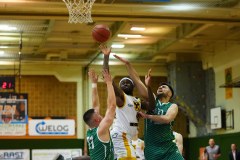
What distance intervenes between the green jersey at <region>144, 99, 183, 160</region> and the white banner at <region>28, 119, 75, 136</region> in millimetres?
17804

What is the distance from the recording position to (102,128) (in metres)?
7.29

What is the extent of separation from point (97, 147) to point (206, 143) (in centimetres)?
2070

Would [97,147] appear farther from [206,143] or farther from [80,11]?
[206,143]

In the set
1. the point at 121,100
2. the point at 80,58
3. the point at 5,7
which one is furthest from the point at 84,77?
the point at 121,100

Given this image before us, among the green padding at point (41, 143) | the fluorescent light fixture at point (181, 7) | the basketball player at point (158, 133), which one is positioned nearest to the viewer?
the basketball player at point (158, 133)

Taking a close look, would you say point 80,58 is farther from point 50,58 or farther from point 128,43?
point 128,43

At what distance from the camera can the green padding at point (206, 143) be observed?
25.3 meters

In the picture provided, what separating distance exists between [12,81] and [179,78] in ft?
30.5

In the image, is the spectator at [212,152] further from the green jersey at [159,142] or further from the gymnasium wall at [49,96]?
the green jersey at [159,142]

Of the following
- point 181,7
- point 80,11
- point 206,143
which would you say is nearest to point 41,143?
point 206,143

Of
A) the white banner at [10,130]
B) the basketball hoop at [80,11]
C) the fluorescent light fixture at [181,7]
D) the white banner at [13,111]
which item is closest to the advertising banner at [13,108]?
the white banner at [13,111]

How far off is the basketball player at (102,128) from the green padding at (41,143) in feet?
69.0

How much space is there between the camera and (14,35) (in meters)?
24.0

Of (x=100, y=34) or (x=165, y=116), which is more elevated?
(x=100, y=34)
